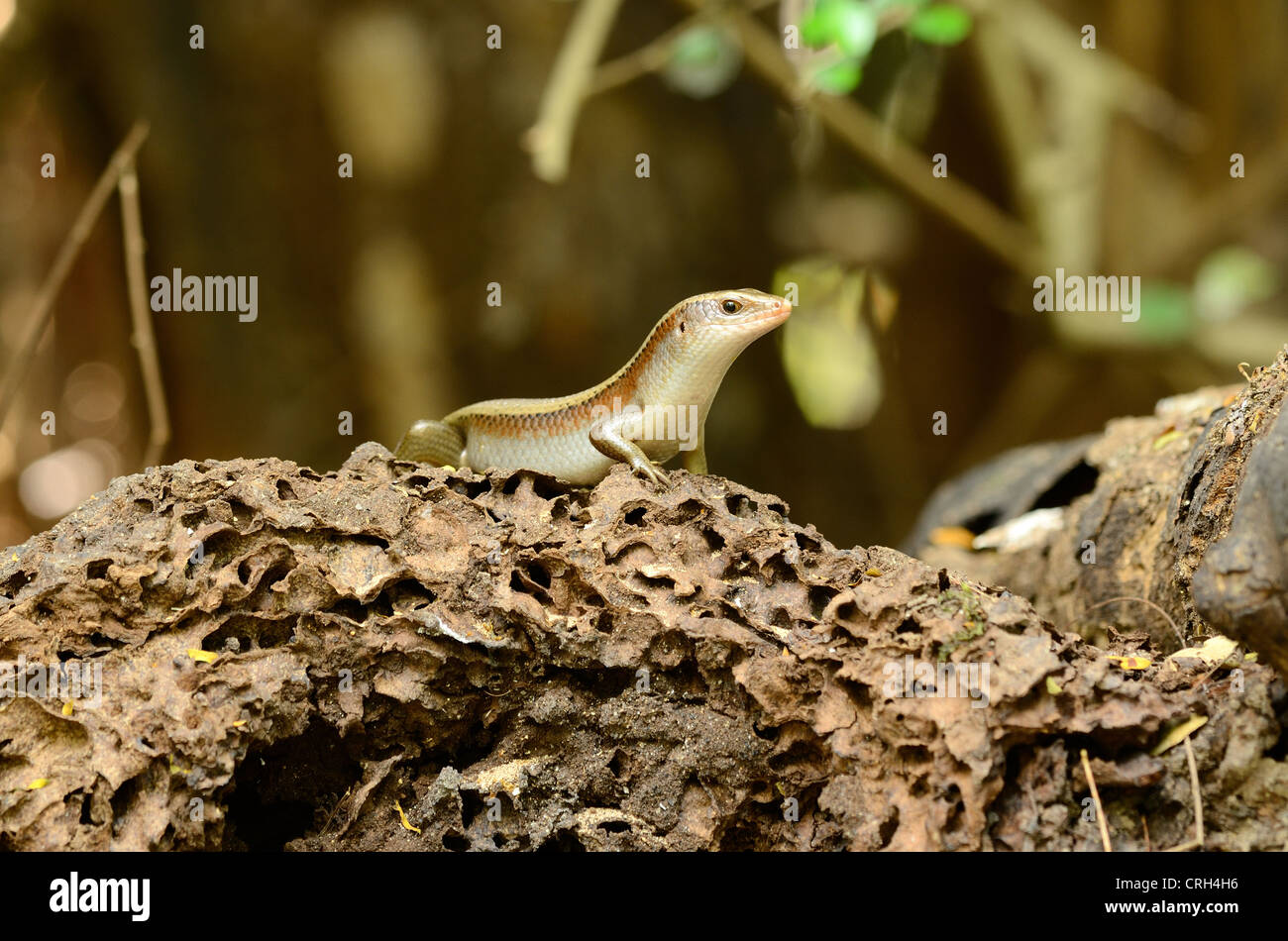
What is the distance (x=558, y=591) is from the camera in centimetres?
289

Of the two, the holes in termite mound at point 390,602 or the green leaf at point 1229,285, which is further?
the green leaf at point 1229,285

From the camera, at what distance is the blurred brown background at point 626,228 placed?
8.15 metres

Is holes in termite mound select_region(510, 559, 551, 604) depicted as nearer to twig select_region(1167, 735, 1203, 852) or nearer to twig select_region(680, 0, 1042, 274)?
twig select_region(1167, 735, 1203, 852)

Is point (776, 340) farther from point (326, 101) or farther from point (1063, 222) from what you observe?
point (326, 101)

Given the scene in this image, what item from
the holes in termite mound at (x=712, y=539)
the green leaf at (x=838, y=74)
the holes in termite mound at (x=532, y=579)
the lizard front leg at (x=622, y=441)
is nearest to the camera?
the holes in termite mound at (x=532, y=579)

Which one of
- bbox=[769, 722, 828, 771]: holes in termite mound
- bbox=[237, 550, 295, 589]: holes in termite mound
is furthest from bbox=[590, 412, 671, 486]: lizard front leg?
bbox=[237, 550, 295, 589]: holes in termite mound

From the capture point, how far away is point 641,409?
3.83 m

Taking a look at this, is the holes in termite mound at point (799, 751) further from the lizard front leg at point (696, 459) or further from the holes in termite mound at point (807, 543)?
the lizard front leg at point (696, 459)
